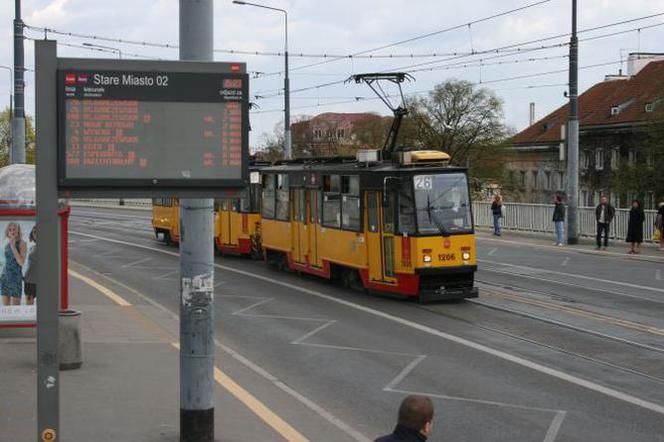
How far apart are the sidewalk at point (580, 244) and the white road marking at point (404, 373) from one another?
16823 millimetres

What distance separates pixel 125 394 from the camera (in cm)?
1018

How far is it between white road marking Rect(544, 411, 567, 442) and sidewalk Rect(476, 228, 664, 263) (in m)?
19.0

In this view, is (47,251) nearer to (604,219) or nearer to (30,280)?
(30,280)

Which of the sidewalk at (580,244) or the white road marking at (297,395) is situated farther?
the sidewalk at (580,244)

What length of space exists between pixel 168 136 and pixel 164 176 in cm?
29

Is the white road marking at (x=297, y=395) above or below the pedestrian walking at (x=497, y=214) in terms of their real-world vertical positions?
below

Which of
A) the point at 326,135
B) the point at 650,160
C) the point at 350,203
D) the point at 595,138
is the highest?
the point at 326,135

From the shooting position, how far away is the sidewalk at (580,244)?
29.5 metres

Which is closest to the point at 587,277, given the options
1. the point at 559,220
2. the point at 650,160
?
the point at 559,220

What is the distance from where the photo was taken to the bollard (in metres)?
11.3

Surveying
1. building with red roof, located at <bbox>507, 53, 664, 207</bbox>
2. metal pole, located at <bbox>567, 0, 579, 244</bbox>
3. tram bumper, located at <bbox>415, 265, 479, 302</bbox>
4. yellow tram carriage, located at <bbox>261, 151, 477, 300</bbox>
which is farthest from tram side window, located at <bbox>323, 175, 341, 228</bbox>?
building with red roof, located at <bbox>507, 53, 664, 207</bbox>

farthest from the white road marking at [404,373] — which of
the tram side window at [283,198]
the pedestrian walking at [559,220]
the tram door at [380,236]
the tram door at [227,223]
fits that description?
the pedestrian walking at [559,220]

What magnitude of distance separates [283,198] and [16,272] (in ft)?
38.5

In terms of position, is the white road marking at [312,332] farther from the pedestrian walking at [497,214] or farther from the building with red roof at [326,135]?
the building with red roof at [326,135]
